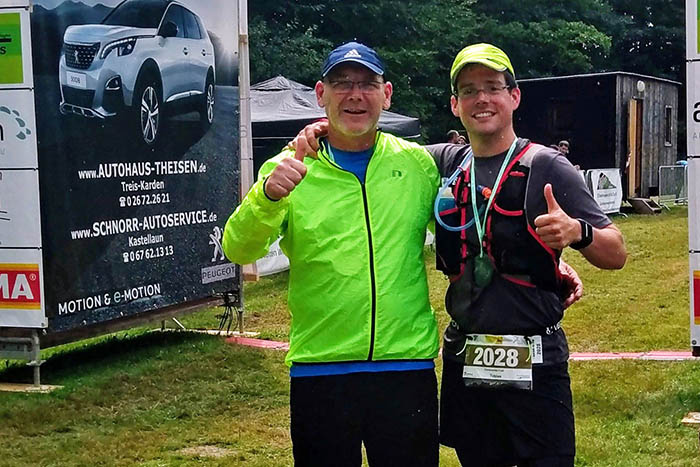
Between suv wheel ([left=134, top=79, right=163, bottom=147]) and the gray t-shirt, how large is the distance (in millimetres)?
5274

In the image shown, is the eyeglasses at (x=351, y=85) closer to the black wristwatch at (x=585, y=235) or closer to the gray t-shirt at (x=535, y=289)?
the gray t-shirt at (x=535, y=289)

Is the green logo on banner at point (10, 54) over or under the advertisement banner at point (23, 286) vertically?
over

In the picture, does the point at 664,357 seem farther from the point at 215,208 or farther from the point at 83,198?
the point at 83,198

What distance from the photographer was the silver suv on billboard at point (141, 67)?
7531 millimetres

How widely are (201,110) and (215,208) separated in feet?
2.99

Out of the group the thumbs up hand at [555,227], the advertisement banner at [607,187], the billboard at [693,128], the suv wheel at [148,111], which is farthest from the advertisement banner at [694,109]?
the advertisement banner at [607,187]

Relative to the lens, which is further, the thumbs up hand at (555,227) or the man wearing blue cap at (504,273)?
the man wearing blue cap at (504,273)

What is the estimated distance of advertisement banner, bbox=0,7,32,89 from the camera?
23.1 ft

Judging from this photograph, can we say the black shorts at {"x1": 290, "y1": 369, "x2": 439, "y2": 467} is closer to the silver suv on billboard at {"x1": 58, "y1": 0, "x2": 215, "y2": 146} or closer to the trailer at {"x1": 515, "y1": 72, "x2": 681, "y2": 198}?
the silver suv on billboard at {"x1": 58, "y1": 0, "x2": 215, "y2": 146}

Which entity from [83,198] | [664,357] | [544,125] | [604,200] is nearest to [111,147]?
[83,198]

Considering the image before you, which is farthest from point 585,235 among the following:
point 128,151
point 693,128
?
point 128,151

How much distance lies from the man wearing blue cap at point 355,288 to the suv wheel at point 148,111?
5.02 meters

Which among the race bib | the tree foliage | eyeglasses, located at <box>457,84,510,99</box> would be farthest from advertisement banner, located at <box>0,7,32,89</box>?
the tree foliage

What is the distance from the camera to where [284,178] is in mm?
3152
